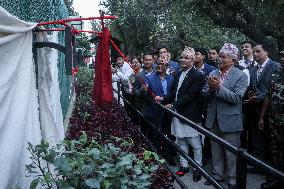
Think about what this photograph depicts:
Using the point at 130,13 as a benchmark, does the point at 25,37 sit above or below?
below

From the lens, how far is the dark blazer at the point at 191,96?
4867 mm

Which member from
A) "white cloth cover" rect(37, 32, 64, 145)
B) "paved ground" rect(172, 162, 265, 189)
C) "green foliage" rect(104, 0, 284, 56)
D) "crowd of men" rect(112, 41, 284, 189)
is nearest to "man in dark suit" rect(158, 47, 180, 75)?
"crowd of men" rect(112, 41, 284, 189)

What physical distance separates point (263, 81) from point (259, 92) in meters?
0.18

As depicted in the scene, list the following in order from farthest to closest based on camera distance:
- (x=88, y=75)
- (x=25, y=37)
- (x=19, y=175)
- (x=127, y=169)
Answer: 1. (x=88, y=75)
2. (x=25, y=37)
3. (x=19, y=175)
4. (x=127, y=169)

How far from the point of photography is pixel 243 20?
50.0 ft

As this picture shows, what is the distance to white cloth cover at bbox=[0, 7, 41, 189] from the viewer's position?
8.62ft

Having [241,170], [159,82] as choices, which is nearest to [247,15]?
[159,82]

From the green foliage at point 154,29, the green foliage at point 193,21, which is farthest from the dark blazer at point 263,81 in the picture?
the green foliage at point 154,29

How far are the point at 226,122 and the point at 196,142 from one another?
741mm

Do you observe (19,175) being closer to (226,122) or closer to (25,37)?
(25,37)

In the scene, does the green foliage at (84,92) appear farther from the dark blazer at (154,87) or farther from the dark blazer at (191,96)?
the dark blazer at (191,96)

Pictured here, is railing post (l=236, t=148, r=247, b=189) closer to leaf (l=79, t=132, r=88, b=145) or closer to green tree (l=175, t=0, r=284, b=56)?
leaf (l=79, t=132, r=88, b=145)

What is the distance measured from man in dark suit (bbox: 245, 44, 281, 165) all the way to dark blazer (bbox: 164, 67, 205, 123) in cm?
76

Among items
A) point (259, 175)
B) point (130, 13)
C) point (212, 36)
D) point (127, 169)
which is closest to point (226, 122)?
point (259, 175)
